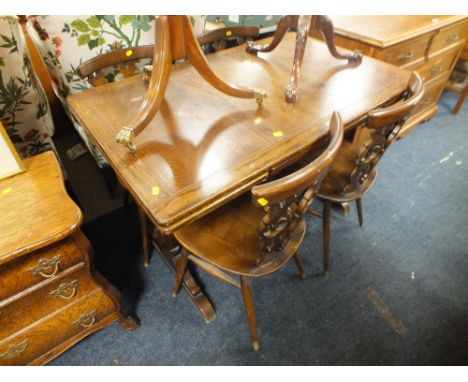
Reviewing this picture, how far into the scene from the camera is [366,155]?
1.04 m

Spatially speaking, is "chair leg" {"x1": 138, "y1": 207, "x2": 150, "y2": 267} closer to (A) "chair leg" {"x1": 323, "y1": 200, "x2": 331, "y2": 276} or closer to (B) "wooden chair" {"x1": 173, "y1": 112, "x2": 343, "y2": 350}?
(B) "wooden chair" {"x1": 173, "y1": 112, "x2": 343, "y2": 350}

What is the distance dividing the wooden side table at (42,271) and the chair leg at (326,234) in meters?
0.92

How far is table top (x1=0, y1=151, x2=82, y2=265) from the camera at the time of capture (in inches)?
27.0

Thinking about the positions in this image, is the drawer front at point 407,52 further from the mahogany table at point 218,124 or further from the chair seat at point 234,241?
the chair seat at point 234,241

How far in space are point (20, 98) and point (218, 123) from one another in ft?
2.66

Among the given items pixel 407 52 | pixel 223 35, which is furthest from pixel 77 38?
pixel 407 52

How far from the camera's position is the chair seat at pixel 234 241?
948 millimetres

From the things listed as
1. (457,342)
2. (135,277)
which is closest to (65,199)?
(135,277)

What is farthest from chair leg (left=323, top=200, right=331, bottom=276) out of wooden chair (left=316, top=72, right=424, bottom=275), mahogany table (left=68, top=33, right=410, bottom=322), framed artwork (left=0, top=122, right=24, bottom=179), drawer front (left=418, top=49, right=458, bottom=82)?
drawer front (left=418, top=49, right=458, bottom=82)

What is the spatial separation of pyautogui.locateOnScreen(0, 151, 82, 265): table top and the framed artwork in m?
0.02

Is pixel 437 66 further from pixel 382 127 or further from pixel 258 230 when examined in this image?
pixel 258 230

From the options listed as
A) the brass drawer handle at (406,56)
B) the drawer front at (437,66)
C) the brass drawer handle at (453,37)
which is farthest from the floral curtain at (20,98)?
the brass drawer handle at (453,37)
